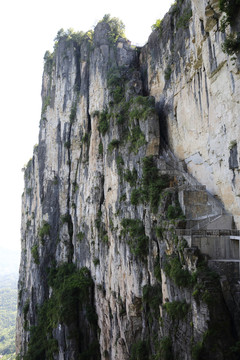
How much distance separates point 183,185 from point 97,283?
13.1 metres

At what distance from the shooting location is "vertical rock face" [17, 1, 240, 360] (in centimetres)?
1127

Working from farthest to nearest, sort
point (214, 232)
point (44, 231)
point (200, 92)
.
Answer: point (44, 231), point (200, 92), point (214, 232)

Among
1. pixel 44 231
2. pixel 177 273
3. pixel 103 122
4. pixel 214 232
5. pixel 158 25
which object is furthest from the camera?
pixel 44 231

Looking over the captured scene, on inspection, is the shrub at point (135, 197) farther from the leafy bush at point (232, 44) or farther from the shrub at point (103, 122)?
the leafy bush at point (232, 44)

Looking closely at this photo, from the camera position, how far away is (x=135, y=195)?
58.5ft

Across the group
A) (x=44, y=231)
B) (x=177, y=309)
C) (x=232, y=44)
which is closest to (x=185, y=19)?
(x=232, y=44)

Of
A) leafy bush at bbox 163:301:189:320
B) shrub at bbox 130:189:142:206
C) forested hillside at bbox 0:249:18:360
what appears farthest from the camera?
forested hillside at bbox 0:249:18:360

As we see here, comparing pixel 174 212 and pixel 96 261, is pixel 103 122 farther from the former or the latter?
pixel 174 212

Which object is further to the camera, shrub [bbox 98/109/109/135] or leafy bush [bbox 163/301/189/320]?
shrub [bbox 98/109/109/135]

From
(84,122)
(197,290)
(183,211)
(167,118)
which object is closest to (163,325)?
(197,290)

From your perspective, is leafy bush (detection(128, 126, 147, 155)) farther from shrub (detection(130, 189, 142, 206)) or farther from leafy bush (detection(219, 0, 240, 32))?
leafy bush (detection(219, 0, 240, 32))

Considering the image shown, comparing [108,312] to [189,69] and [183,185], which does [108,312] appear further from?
[189,69]

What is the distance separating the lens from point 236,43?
10445mm

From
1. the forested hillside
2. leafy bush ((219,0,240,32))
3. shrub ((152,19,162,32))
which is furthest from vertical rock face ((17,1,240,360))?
the forested hillside
